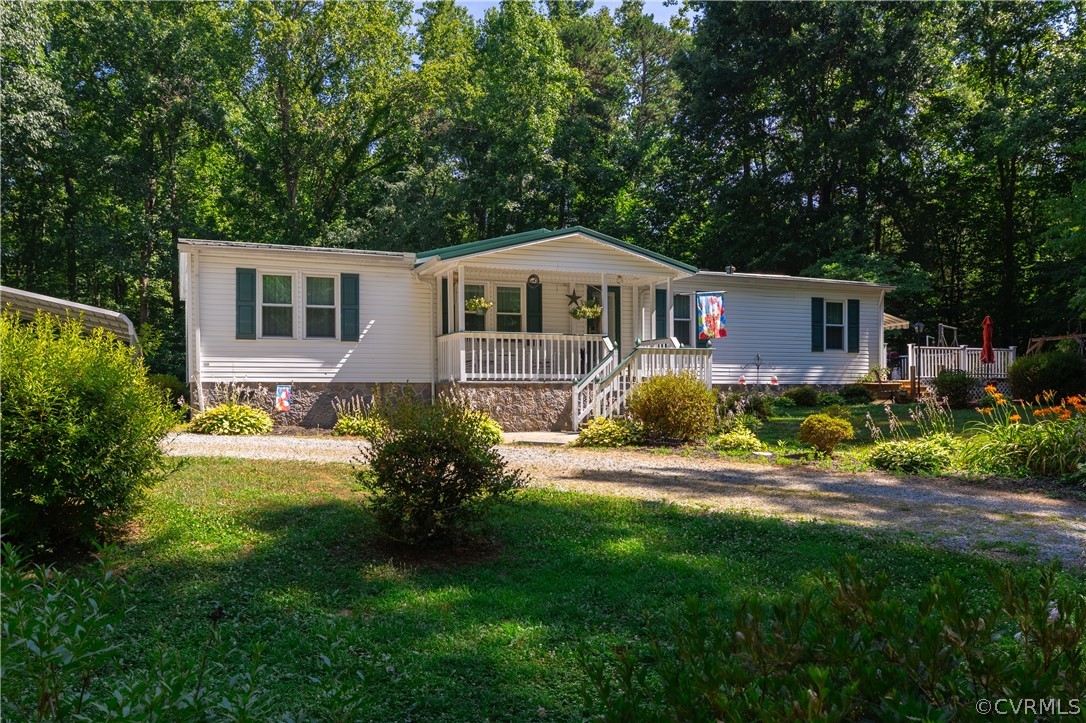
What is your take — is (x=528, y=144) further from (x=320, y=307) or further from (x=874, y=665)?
(x=874, y=665)

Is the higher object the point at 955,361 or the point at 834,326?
the point at 834,326

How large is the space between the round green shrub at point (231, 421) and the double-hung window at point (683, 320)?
9.91 m

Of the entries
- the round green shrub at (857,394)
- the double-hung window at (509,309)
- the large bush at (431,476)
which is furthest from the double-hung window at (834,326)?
the large bush at (431,476)

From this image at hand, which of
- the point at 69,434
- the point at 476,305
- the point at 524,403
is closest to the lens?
the point at 69,434

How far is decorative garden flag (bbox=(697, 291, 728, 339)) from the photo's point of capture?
1792 centimetres

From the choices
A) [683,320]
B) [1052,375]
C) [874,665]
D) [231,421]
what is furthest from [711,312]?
[874,665]

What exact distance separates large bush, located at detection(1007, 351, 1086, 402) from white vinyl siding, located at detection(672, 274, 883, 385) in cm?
406

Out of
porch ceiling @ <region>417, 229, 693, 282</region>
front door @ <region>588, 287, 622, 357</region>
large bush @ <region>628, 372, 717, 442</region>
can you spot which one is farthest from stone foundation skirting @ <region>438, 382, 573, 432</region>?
front door @ <region>588, 287, 622, 357</region>

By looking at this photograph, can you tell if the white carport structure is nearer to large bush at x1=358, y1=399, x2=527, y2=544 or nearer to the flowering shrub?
large bush at x1=358, y1=399, x2=527, y2=544

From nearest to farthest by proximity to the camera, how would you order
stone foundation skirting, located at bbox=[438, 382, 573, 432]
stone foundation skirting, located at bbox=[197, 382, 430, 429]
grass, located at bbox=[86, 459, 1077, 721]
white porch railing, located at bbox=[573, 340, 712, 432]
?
grass, located at bbox=[86, 459, 1077, 721], white porch railing, located at bbox=[573, 340, 712, 432], stone foundation skirting, located at bbox=[197, 382, 430, 429], stone foundation skirting, located at bbox=[438, 382, 573, 432]

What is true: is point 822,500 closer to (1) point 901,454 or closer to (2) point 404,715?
(1) point 901,454

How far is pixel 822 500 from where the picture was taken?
7414mm

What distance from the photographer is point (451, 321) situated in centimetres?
1535

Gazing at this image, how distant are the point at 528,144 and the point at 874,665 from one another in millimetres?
26286
